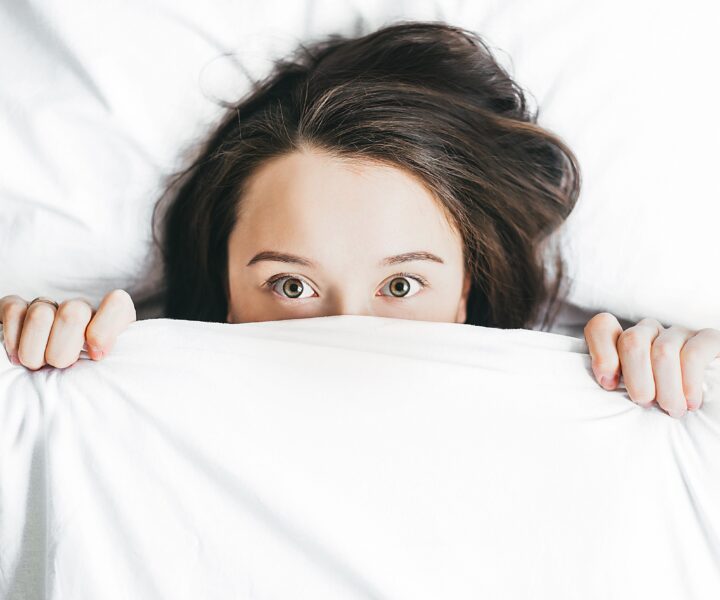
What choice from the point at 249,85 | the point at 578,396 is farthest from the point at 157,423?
the point at 249,85

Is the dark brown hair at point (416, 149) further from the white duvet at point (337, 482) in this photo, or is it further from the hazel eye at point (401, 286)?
the white duvet at point (337, 482)

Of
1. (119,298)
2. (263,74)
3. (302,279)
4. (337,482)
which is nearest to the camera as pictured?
(337,482)

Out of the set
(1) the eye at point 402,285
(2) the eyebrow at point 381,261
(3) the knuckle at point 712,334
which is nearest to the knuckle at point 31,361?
(2) the eyebrow at point 381,261

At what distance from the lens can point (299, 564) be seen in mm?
679

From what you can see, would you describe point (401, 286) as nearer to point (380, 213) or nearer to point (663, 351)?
point (380, 213)

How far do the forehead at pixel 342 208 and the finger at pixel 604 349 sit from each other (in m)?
0.21

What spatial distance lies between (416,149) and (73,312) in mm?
436

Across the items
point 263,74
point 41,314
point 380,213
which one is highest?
point 263,74

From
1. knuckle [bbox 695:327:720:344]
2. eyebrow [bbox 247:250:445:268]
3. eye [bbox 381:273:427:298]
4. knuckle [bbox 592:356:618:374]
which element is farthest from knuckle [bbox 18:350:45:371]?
knuckle [bbox 695:327:720:344]

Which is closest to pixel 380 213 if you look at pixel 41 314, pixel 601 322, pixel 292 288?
pixel 292 288

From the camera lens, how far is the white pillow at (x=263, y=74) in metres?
1.01

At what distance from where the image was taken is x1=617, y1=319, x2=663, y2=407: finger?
0.76 m

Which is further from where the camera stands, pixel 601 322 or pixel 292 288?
pixel 292 288

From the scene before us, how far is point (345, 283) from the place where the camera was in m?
0.90
